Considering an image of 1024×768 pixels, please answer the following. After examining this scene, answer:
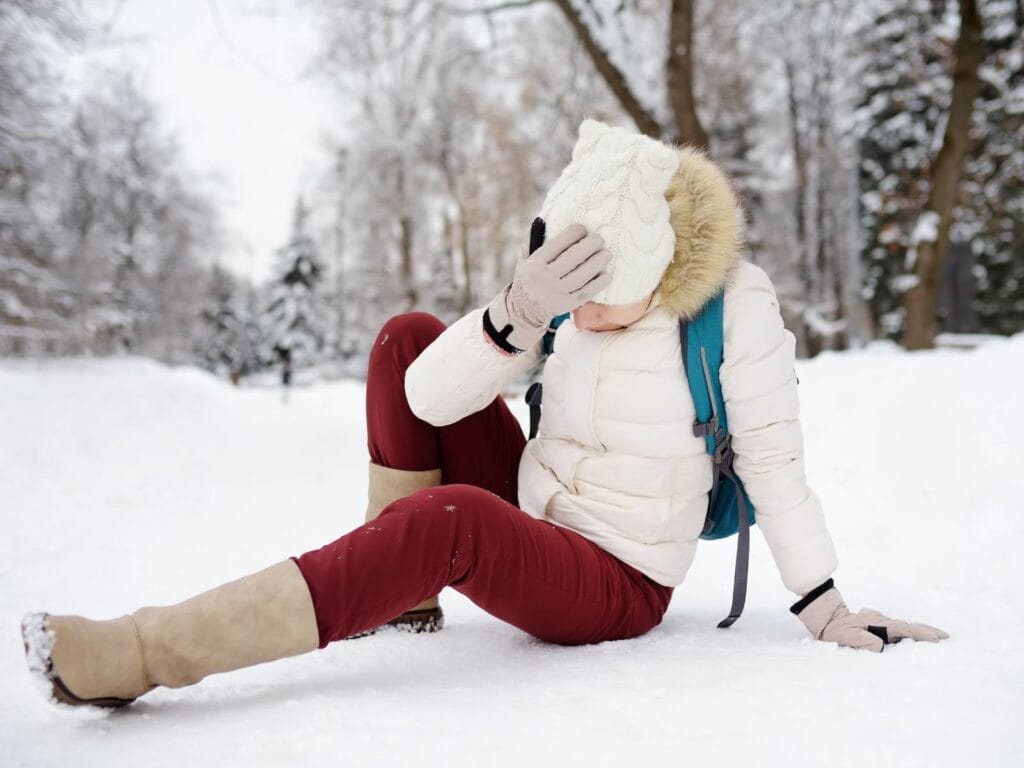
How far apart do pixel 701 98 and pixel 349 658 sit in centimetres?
1451

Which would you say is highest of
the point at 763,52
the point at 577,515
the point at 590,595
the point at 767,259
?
the point at 763,52

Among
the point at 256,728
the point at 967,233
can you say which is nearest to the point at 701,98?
the point at 967,233

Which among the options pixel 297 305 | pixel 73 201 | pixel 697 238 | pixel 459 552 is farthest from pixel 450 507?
pixel 297 305

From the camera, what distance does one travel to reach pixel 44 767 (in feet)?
3.49

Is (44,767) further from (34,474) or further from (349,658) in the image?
(34,474)

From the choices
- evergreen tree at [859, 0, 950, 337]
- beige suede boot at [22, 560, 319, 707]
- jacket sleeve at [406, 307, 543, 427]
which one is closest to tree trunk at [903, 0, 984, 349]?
evergreen tree at [859, 0, 950, 337]

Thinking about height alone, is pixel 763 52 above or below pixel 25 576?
above

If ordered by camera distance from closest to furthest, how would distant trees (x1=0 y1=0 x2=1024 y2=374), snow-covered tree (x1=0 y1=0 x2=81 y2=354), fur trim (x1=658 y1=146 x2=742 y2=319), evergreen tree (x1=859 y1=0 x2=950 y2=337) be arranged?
fur trim (x1=658 y1=146 x2=742 y2=319) < snow-covered tree (x1=0 y1=0 x2=81 y2=354) < distant trees (x1=0 y1=0 x2=1024 y2=374) < evergreen tree (x1=859 y1=0 x2=950 y2=337)

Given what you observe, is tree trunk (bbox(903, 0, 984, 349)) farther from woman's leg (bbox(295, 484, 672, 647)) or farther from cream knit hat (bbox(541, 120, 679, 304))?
woman's leg (bbox(295, 484, 672, 647))

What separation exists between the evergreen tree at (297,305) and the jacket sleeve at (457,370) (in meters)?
25.5

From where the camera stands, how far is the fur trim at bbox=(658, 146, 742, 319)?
1.70 metres

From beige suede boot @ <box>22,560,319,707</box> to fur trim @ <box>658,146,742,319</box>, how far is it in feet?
3.28

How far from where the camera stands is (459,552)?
1.48 metres

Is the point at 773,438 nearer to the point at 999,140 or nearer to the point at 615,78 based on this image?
the point at 615,78
